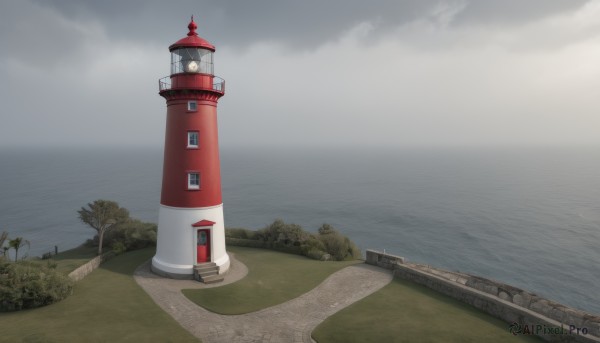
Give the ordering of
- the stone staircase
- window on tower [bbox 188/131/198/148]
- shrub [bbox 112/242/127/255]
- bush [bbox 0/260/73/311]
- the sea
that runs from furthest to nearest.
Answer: the sea
shrub [bbox 112/242/127/255]
window on tower [bbox 188/131/198/148]
the stone staircase
bush [bbox 0/260/73/311]

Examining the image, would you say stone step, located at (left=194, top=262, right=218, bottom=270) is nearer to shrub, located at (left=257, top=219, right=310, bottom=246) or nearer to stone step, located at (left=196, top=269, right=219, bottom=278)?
stone step, located at (left=196, top=269, right=219, bottom=278)

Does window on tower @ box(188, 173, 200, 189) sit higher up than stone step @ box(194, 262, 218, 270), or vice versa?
window on tower @ box(188, 173, 200, 189)

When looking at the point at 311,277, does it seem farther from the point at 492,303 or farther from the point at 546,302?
the point at 546,302

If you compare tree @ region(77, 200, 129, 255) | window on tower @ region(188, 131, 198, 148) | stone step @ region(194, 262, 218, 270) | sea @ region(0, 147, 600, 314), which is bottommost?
sea @ region(0, 147, 600, 314)

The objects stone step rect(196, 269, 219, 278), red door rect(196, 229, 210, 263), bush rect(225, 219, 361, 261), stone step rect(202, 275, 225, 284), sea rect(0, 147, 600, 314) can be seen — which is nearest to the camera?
stone step rect(202, 275, 225, 284)

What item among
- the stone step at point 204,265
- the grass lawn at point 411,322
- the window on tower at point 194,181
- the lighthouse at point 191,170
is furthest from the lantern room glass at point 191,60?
the grass lawn at point 411,322

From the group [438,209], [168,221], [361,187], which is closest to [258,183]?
[361,187]

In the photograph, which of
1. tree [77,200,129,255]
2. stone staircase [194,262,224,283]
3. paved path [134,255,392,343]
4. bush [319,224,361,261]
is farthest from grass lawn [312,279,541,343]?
tree [77,200,129,255]

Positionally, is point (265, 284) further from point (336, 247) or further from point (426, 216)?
point (426, 216)
